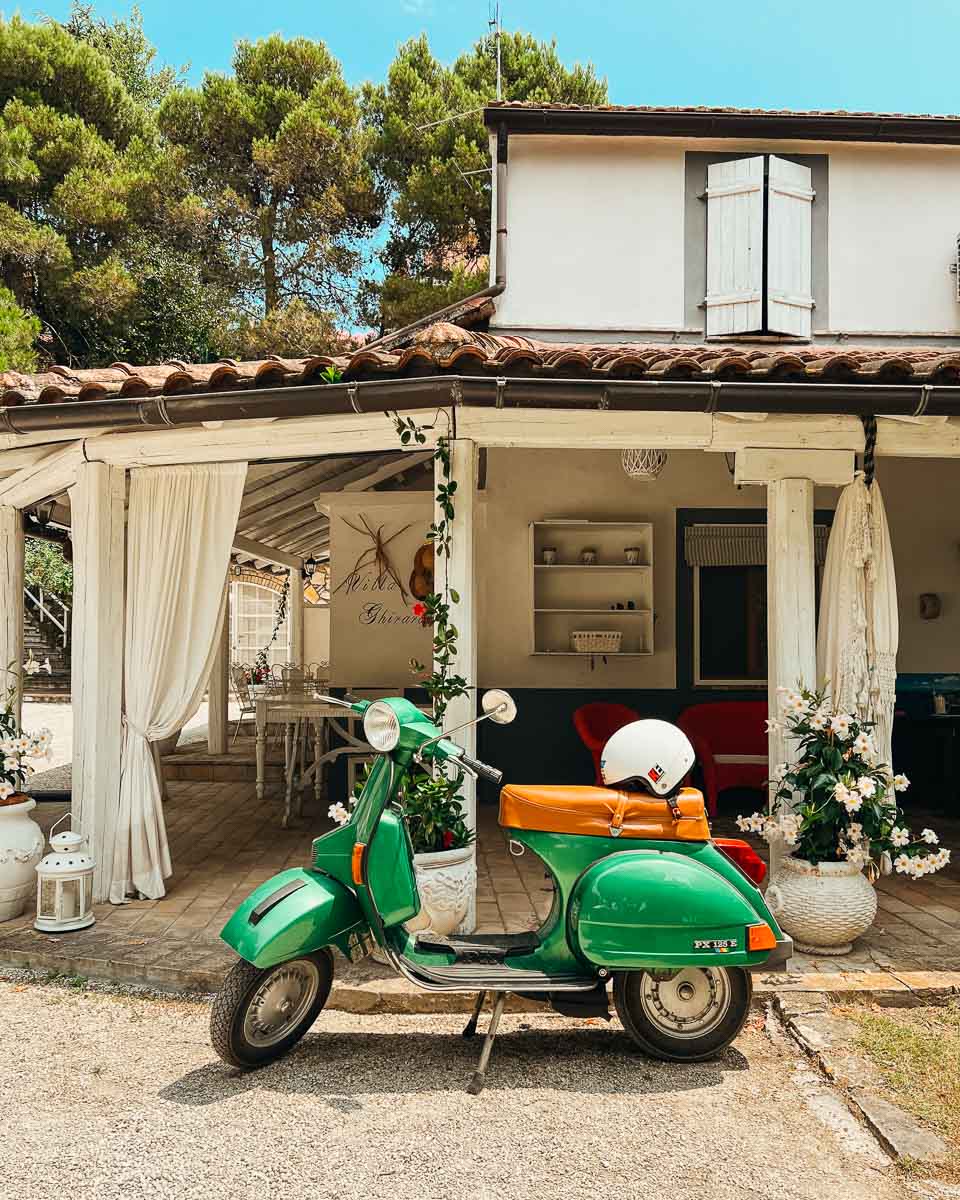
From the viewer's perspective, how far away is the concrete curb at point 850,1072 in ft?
9.93

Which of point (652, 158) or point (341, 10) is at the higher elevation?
point (341, 10)

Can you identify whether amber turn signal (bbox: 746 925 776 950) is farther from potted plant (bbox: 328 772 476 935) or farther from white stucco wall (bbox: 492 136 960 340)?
white stucco wall (bbox: 492 136 960 340)

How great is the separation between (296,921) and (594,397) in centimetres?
262

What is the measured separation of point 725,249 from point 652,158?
3.47 feet

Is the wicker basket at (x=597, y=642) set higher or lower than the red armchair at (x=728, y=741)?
higher

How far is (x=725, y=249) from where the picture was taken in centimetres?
866

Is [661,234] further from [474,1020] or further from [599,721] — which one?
[474,1020]

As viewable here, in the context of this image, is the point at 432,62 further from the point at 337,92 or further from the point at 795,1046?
the point at 795,1046

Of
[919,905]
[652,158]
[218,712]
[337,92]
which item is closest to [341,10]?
[337,92]

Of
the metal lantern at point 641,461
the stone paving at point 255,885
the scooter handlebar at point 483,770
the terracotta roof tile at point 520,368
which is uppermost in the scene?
the terracotta roof tile at point 520,368

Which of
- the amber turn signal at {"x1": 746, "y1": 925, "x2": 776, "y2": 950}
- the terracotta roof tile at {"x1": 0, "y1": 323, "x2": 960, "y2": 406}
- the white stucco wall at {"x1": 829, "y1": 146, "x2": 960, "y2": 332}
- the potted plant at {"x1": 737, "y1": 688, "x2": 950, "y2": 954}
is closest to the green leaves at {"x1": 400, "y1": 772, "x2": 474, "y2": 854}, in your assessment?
the potted plant at {"x1": 737, "y1": 688, "x2": 950, "y2": 954}

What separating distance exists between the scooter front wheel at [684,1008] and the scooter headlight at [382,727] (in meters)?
1.21

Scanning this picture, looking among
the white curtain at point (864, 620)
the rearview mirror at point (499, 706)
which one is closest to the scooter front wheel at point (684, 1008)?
the rearview mirror at point (499, 706)

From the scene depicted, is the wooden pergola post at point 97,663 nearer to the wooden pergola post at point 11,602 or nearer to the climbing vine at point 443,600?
the wooden pergola post at point 11,602
